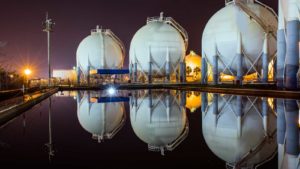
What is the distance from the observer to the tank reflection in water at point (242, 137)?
19.3 feet

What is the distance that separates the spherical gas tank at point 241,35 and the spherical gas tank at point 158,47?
47.2 feet

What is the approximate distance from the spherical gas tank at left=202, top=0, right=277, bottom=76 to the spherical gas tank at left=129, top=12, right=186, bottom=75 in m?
14.4

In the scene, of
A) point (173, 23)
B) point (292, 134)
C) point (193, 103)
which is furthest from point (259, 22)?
point (292, 134)

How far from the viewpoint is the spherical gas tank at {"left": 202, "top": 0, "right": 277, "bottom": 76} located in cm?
3750

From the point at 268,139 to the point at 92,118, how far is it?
6624 millimetres

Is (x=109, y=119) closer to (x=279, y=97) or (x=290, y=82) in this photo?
(x=279, y=97)

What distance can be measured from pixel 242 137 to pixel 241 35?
31137 millimetres

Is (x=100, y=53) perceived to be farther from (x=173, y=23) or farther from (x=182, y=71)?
(x=182, y=71)

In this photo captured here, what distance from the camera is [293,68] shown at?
75.8 feet

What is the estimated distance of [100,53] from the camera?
61.7 meters

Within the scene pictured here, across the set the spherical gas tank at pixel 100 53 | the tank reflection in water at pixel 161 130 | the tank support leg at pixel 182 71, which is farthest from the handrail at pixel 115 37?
the tank reflection in water at pixel 161 130

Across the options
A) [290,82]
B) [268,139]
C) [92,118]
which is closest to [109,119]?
[92,118]

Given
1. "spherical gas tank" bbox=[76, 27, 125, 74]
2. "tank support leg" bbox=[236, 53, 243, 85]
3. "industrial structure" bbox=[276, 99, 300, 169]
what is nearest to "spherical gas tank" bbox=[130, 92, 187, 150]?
"industrial structure" bbox=[276, 99, 300, 169]

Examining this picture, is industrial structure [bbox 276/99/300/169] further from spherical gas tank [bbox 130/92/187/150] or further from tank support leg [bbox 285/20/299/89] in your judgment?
tank support leg [bbox 285/20/299/89]
